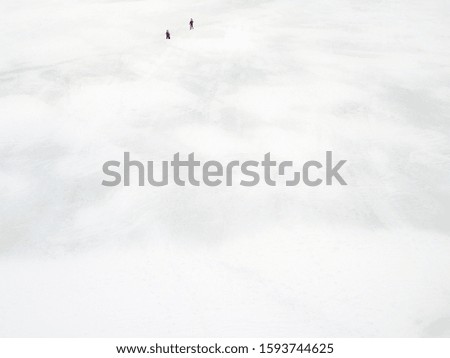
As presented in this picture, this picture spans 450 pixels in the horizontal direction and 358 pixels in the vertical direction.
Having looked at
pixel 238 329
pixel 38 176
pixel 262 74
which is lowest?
pixel 238 329

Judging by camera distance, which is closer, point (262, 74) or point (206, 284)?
point (206, 284)

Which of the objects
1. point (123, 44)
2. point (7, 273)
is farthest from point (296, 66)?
point (7, 273)

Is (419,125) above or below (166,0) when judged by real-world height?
below

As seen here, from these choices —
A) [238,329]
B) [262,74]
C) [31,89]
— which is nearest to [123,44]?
[31,89]

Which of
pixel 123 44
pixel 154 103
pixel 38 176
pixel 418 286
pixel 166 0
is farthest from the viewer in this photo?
pixel 166 0

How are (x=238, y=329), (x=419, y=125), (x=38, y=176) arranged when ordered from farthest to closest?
(x=419, y=125) < (x=38, y=176) < (x=238, y=329)

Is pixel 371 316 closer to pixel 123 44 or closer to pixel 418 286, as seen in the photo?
pixel 418 286

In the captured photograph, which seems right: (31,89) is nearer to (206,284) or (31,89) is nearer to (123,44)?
(123,44)
